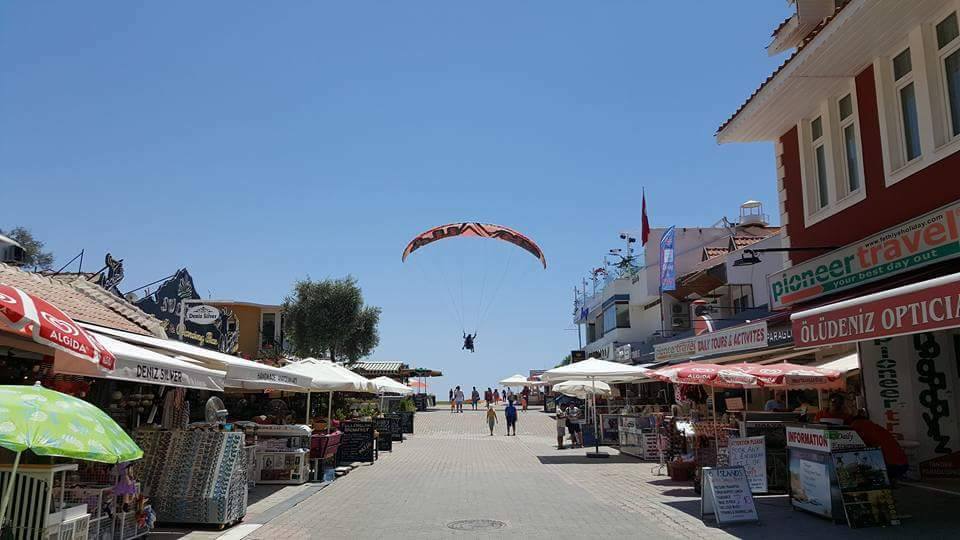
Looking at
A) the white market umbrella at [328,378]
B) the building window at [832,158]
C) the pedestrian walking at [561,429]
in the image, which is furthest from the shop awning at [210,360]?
the pedestrian walking at [561,429]

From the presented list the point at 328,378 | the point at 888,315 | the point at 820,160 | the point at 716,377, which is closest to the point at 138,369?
the point at 888,315

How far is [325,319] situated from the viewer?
4388 cm

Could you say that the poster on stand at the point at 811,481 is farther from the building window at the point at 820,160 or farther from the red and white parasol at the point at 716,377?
the building window at the point at 820,160

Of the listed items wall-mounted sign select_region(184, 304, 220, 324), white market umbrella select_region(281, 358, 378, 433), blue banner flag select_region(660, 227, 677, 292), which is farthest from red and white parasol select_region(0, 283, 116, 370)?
blue banner flag select_region(660, 227, 677, 292)

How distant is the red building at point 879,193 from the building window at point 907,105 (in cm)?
2

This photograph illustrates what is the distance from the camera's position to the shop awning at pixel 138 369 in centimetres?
640

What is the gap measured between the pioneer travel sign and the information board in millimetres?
2820

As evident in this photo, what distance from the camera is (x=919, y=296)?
23.5 feet

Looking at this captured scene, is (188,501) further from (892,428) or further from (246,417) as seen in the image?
(246,417)

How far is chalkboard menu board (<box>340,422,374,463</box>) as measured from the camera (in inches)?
720

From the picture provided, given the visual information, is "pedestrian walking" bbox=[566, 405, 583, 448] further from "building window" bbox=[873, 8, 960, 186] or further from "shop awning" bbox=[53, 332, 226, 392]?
"shop awning" bbox=[53, 332, 226, 392]

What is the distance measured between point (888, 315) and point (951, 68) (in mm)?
4239

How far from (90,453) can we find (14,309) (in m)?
1.51

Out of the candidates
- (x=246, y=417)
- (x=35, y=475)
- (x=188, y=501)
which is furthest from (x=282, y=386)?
(x=246, y=417)
